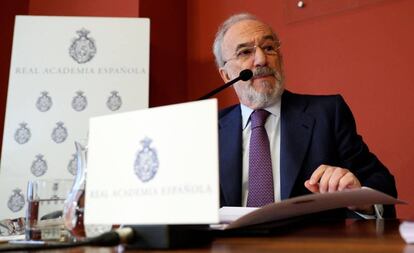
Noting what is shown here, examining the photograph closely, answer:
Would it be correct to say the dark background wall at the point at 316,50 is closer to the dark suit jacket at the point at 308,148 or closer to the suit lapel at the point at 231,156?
the dark suit jacket at the point at 308,148

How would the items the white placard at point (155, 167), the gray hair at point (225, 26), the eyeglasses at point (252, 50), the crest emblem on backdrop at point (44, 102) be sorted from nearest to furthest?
the white placard at point (155, 167), the eyeglasses at point (252, 50), the gray hair at point (225, 26), the crest emblem on backdrop at point (44, 102)

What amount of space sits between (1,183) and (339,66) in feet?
5.56

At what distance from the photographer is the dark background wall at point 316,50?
1.94m

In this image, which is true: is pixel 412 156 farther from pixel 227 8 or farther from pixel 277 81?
pixel 227 8

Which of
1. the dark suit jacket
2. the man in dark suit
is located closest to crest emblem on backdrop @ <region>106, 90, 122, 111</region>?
the man in dark suit

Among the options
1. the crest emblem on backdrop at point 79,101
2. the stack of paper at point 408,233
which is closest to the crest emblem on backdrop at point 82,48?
the crest emblem on backdrop at point 79,101

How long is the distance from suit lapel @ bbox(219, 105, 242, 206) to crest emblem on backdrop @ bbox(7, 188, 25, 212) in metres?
1.08

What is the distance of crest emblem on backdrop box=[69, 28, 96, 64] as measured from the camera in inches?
90.0

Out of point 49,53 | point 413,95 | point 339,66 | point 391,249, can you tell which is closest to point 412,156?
point 413,95

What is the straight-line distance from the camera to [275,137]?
5.10ft

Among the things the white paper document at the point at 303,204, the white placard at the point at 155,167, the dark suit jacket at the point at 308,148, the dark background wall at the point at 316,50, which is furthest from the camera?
the dark background wall at the point at 316,50

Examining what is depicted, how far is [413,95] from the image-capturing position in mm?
1895

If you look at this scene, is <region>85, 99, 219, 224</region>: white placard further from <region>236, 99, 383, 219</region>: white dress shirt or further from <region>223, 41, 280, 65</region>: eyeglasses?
<region>223, 41, 280, 65</region>: eyeglasses

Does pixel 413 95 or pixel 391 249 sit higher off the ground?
pixel 413 95
